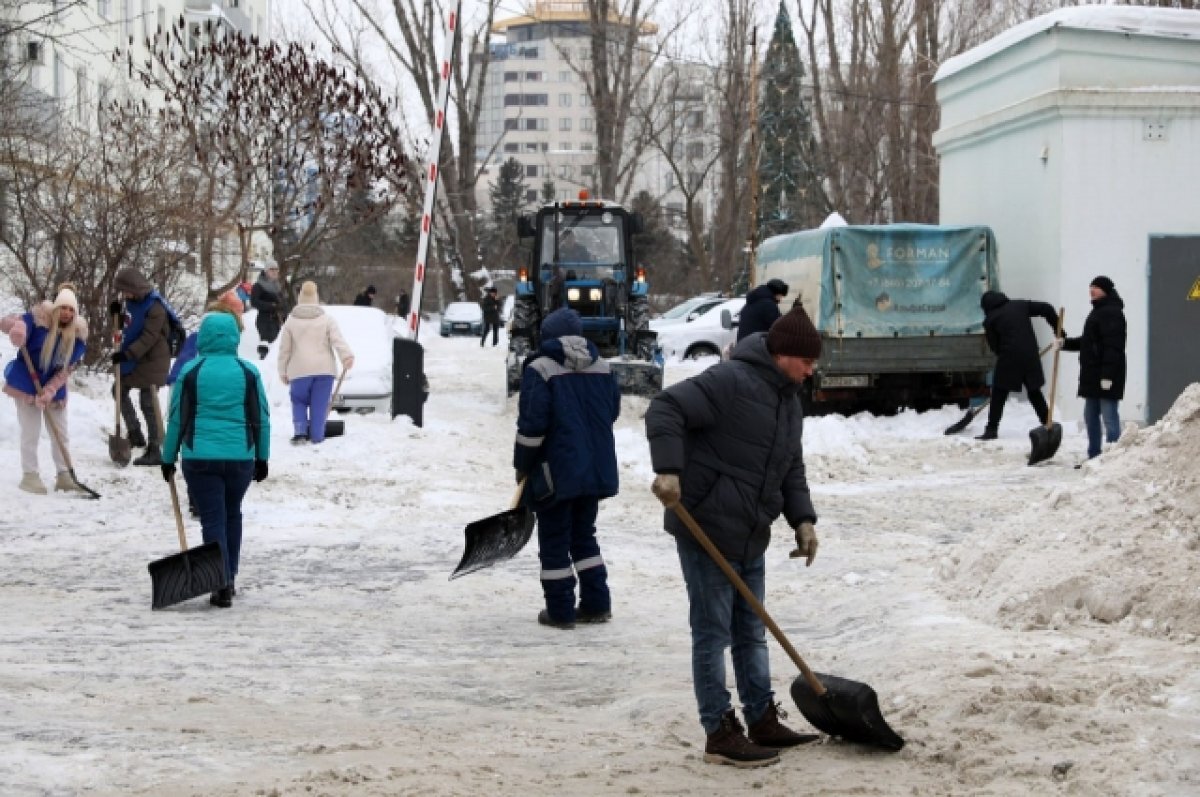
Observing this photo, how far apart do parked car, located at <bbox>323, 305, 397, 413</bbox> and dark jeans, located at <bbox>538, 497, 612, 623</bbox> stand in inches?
355

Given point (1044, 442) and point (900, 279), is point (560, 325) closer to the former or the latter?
point (1044, 442)

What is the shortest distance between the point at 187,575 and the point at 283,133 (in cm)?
2225

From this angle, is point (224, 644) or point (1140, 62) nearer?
point (224, 644)

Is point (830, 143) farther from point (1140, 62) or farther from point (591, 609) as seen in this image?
point (591, 609)

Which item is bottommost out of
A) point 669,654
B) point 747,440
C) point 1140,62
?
point 669,654

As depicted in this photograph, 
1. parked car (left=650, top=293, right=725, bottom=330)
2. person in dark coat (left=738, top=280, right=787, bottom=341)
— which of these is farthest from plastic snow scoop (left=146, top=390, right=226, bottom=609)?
parked car (left=650, top=293, right=725, bottom=330)

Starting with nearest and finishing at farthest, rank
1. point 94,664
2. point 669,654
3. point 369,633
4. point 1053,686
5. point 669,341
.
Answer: point 1053,686 → point 94,664 → point 669,654 → point 369,633 → point 669,341

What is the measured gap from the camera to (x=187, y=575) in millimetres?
9266

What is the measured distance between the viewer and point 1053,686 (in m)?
6.34

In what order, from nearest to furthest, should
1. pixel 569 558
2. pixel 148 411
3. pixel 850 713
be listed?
1. pixel 850 713
2. pixel 569 558
3. pixel 148 411

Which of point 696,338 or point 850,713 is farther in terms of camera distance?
point 696,338

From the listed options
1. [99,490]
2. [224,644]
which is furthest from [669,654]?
[99,490]

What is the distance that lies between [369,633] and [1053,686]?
3905 mm

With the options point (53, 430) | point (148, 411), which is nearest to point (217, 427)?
point (53, 430)
